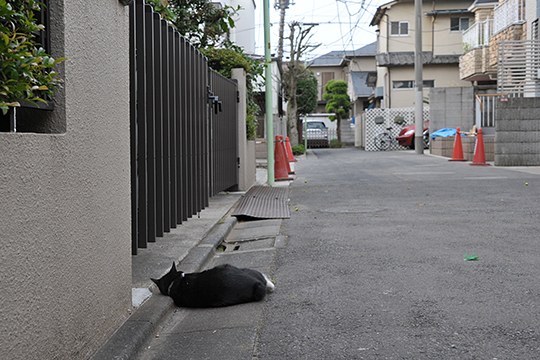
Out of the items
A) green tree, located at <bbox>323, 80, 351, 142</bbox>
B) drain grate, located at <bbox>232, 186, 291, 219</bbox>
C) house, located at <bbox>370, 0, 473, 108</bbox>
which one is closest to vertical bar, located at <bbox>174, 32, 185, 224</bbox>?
drain grate, located at <bbox>232, 186, 291, 219</bbox>

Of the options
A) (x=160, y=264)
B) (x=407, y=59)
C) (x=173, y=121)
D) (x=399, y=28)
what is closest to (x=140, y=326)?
(x=160, y=264)

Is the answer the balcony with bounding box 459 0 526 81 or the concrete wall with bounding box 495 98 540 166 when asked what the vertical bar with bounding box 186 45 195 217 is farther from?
the balcony with bounding box 459 0 526 81

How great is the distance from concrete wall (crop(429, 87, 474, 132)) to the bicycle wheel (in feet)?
22.0

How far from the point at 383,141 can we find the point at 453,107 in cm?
761

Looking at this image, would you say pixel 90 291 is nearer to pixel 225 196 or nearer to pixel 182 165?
pixel 182 165

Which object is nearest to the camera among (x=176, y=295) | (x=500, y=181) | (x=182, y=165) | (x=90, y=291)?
(x=90, y=291)

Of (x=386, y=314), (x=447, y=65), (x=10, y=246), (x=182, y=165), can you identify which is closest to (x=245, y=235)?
(x=182, y=165)

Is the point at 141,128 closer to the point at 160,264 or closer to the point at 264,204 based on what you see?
the point at 160,264

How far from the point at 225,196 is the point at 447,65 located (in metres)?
32.4

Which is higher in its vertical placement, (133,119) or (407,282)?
(133,119)

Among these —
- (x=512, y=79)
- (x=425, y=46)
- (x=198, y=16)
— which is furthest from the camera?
(x=425, y=46)

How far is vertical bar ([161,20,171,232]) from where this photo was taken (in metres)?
6.57

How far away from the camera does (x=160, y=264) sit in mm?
5672

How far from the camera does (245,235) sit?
7914mm
